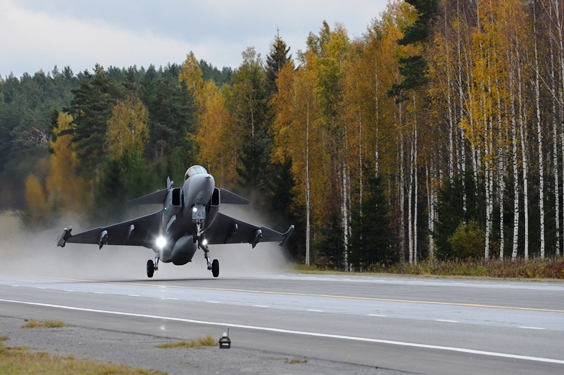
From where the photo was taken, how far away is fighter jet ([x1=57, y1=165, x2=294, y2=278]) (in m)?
31.1

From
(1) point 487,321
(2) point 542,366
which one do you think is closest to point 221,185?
(1) point 487,321

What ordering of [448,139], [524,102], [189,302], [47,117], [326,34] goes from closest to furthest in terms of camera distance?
[189,302]
[524,102]
[448,139]
[326,34]
[47,117]

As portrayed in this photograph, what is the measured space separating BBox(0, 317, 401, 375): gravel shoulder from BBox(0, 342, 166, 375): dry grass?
0.34 metres

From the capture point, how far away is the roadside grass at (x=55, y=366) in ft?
31.8

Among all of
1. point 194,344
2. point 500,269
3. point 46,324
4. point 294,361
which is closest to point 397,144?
point 500,269

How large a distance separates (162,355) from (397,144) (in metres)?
48.6

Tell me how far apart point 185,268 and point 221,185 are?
24.5 m

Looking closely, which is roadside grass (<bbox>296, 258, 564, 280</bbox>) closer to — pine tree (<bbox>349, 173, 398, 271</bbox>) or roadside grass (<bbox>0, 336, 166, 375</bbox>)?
pine tree (<bbox>349, 173, 398, 271</bbox>)

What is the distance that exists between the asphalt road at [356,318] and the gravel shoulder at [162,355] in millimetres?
371

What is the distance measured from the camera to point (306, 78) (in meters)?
63.8

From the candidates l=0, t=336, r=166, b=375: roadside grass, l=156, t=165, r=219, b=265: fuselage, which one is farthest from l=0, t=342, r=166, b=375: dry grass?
l=156, t=165, r=219, b=265: fuselage

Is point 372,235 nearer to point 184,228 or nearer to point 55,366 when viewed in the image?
point 184,228

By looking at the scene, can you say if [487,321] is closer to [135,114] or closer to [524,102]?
[524,102]

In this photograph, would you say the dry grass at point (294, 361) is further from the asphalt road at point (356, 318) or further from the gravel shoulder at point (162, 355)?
the asphalt road at point (356, 318)
